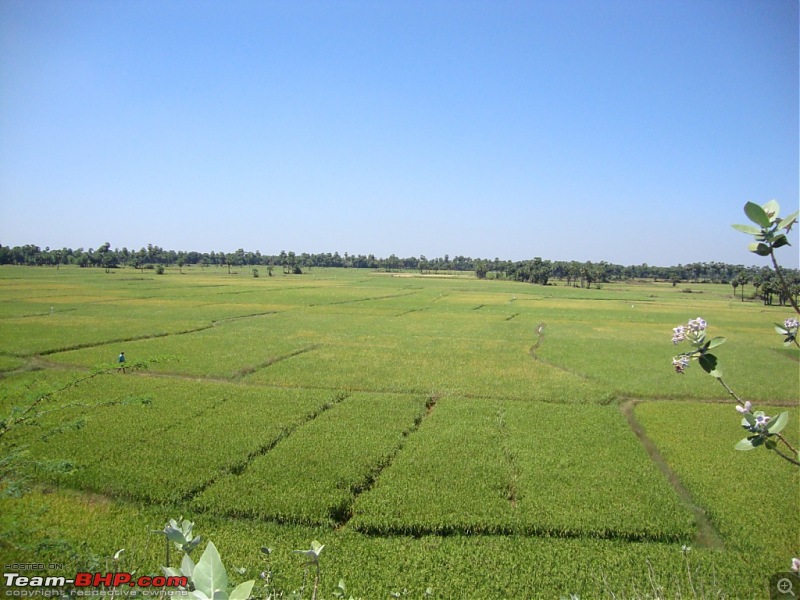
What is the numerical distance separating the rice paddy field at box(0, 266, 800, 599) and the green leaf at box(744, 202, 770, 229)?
2642 millimetres

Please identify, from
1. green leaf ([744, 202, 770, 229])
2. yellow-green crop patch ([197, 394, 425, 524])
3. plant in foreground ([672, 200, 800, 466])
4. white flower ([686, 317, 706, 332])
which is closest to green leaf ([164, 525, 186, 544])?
plant in foreground ([672, 200, 800, 466])

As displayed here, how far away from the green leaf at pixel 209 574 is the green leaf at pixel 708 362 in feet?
6.53

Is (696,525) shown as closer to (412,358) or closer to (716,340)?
(716,340)

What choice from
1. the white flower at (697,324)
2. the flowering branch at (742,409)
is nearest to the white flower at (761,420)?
the flowering branch at (742,409)

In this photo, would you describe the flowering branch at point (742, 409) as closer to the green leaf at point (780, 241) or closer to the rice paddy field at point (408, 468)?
the green leaf at point (780, 241)

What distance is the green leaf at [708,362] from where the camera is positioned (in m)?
1.89

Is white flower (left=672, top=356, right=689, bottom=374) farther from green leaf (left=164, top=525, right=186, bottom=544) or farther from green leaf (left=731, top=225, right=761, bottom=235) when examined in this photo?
green leaf (left=164, top=525, right=186, bottom=544)

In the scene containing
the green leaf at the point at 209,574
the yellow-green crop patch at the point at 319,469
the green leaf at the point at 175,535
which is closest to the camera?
the green leaf at the point at 209,574

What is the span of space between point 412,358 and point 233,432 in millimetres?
14232

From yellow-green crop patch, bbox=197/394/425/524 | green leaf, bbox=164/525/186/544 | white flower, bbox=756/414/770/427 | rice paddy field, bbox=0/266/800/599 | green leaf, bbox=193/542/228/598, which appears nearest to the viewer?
green leaf, bbox=193/542/228/598

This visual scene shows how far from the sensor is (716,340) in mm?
1908

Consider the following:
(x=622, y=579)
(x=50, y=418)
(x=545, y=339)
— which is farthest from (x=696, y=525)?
(x=545, y=339)

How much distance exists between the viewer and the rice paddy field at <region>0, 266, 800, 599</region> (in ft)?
30.6

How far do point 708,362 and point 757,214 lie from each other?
2.02 ft
